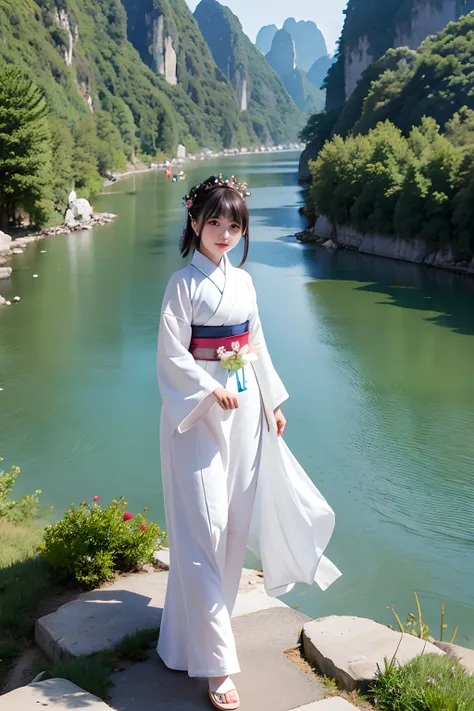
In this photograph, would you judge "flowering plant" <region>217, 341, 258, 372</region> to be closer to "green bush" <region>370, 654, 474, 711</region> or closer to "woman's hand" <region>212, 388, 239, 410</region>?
"woman's hand" <region>212, 388, 239, 410</region>

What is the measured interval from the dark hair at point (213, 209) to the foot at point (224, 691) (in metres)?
1.46

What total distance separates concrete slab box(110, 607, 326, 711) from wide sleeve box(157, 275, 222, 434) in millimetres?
815

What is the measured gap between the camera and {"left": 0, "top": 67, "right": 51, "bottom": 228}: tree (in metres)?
24.5

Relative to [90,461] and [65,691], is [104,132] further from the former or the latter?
[65,691]

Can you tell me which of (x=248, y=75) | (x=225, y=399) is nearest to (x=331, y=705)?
(x=225, y=399)

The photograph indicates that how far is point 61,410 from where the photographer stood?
9.86m

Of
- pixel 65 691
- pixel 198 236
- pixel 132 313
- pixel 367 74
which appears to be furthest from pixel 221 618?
pixel 367 74

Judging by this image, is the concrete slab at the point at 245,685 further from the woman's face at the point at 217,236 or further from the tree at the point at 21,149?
the tree at the point at 21,149

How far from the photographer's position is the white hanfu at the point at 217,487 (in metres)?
2.63

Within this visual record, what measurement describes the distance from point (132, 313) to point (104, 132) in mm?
41638

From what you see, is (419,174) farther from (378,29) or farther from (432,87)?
(378,29)

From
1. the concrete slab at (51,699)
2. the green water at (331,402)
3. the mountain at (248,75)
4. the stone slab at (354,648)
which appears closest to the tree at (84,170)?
the green water at (331,402)

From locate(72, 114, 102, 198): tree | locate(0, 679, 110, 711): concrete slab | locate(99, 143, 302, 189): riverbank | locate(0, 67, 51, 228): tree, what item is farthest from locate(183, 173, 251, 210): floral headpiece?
locate(99, 143, 302, 189): riverbank

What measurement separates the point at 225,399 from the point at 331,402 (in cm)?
769
